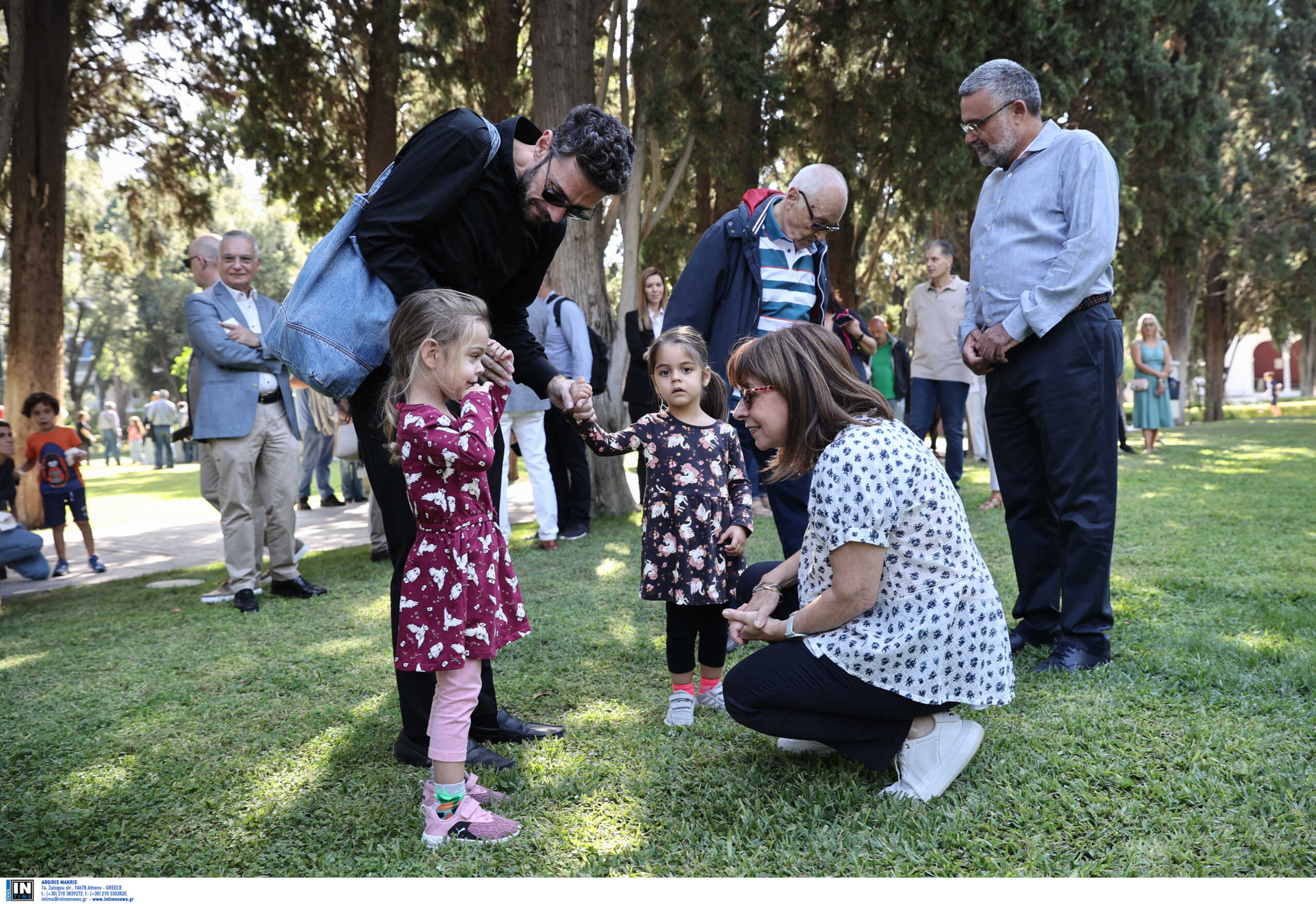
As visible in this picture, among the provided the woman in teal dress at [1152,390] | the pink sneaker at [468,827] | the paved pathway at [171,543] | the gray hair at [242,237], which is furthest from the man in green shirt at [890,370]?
the pink sneaker at [468,827]

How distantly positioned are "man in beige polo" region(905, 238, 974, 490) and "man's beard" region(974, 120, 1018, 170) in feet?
14.3

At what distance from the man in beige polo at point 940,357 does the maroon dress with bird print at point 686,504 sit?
17.1 feet

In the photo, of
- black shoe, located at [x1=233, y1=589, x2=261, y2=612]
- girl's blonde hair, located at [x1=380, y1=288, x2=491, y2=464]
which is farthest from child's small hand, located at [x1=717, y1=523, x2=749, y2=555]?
black shoe, located at [x1=233, y1=589, x2=261, y2=612]

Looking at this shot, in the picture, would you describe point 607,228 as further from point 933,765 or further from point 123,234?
point 123,234

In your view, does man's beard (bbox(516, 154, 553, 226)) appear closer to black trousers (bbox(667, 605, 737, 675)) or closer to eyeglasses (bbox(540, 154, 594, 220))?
eyeglasses (bbox(540, 154, 594, 220))

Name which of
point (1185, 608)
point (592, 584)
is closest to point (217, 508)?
point (592, 584)

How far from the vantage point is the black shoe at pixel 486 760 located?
282 cm

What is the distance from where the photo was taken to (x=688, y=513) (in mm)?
3256

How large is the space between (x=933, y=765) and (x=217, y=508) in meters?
4.75

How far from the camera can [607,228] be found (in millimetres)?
9812

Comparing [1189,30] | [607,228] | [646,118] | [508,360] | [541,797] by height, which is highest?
[1189,30]

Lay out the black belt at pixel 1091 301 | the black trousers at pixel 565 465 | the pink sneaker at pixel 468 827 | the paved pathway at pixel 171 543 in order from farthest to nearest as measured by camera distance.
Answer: the black trousers at pixel 565 465
the paved pathway at pixel 171 543
the black belt at pixel 1091 301
the pink sneaker at pixel 468 827

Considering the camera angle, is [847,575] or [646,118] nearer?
[847,575]

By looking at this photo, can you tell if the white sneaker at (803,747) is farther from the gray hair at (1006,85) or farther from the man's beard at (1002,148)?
the gray hair at (1006,85)
